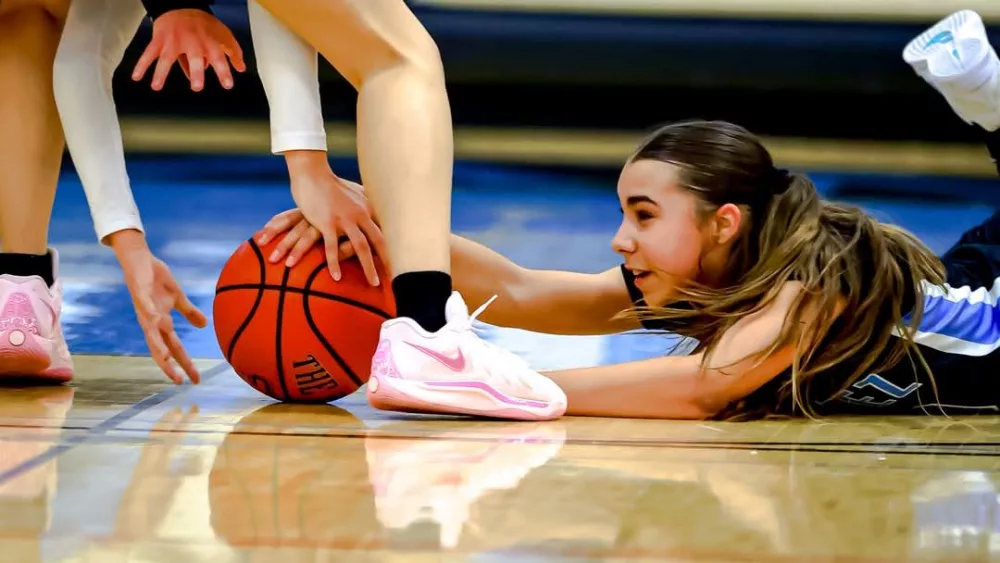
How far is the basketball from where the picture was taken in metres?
1.57

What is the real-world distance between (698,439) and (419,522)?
0.51 metres

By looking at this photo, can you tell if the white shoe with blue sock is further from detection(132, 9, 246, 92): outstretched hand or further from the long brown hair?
detection(132, 9, 246, 92): outstretched hand

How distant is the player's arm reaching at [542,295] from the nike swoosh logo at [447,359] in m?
0.48

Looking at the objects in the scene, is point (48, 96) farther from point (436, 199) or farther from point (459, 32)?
point (459, 32)

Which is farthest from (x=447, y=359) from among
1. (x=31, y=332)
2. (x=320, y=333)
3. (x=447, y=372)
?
(x=31, y=332)

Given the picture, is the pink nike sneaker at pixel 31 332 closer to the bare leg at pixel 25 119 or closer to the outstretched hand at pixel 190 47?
the bare leg at pixel 25 119

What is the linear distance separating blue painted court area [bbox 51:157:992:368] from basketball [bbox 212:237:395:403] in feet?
1.31

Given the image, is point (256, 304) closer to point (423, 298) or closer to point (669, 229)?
point (423, 298)

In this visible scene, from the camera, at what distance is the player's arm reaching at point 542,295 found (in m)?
1.94

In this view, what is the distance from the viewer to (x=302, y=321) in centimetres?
157

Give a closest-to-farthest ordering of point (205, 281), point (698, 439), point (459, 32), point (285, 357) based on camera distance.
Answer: point (698, 439) → point (285, 357) → point (205, 281) → point (459, 32)

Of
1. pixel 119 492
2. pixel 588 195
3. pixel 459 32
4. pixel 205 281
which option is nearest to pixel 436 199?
pixel 119 492

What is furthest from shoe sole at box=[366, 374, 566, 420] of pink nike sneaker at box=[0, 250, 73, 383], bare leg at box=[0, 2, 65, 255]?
bare leg at box=[0, 2, 65, 255]

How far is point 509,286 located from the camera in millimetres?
1974
